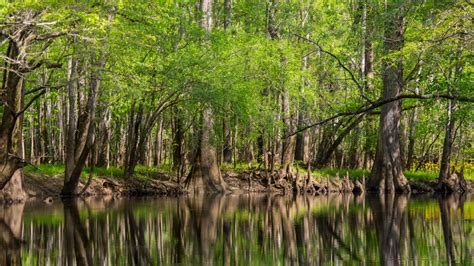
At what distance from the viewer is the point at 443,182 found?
95.1ft

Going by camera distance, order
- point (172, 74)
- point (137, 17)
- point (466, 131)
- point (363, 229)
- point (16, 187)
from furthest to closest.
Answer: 1. point (466, 131)
2. point (172, 74)
3. point (16, 187)
4. point (137, 17)
5. point (363, 229)

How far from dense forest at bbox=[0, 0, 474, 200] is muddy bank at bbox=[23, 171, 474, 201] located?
0.38m

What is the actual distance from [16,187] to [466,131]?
23378 mm

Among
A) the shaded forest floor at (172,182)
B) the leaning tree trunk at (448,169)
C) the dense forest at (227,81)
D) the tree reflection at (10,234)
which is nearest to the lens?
the tree reflection at (10,234)

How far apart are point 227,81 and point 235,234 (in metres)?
11.6

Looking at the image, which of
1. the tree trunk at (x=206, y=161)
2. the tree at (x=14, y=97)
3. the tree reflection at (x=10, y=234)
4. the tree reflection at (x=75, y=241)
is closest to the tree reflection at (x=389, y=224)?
the tree reflection at (x=75, y=241)

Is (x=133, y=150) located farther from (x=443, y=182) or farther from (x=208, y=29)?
(x=443, y=182)

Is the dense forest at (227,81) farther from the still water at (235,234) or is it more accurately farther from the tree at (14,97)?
the still water at (235,234)

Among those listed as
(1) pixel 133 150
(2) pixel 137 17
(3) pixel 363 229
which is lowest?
(3) pixel 363 229

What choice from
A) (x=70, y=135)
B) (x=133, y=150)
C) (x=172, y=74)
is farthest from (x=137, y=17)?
(x=133, y=150)

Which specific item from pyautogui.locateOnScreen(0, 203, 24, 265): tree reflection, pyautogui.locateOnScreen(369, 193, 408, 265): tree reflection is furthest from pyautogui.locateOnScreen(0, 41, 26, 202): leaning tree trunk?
pyautogui.locateOnScreen(369, 193, 408, 265): tree reflection

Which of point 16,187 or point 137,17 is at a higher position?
point 137,17

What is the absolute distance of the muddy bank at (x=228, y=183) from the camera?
80.6ft

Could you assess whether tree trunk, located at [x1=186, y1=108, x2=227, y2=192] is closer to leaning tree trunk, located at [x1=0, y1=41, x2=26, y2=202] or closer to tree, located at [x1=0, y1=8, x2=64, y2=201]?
tree, located at [x1=0, y1=8, x2=64, y2=201]
